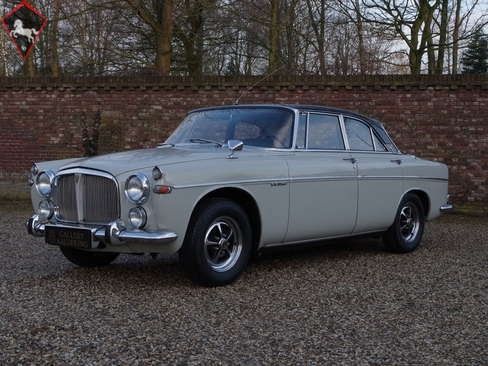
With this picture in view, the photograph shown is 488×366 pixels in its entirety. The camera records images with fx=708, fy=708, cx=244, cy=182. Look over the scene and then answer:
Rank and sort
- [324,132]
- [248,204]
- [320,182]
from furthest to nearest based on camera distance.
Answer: [324,132]
[320,182]
[248,204]

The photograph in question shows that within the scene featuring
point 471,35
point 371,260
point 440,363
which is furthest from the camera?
point 471,35

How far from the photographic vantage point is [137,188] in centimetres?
545

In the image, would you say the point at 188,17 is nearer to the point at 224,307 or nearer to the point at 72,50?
the point at 72,50

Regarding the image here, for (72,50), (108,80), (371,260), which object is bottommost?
(371,260)

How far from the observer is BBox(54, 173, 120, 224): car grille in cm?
561

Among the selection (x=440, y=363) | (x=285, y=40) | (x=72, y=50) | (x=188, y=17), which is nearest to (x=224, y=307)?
(x=440, y=363)

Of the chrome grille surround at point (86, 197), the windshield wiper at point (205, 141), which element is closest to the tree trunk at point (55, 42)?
the windshield wiper at point (205, 141)

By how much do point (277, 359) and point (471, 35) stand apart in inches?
708

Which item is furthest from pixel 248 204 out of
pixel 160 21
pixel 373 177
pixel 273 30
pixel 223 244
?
pixel 273 30

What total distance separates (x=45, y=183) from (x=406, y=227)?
13.8 feet

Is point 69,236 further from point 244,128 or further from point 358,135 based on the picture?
point 358,135

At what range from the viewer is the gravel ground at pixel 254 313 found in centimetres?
407

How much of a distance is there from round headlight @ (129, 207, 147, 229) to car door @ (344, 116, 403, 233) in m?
2.67

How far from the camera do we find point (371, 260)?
752 centimetres
